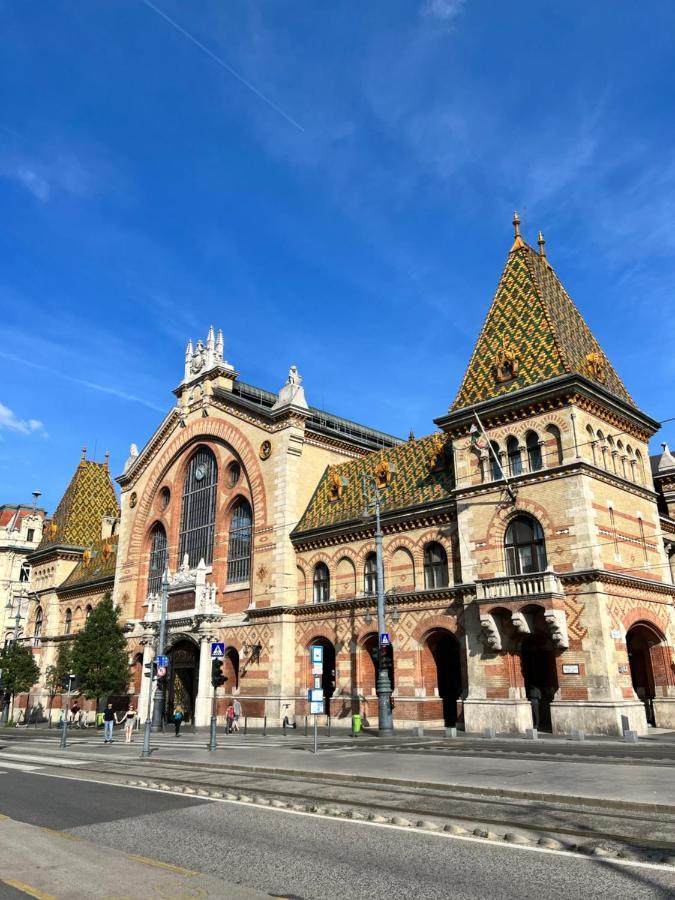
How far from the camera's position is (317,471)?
41.6m

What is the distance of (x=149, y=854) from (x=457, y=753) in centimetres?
1261

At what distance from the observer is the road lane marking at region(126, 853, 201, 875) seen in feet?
26.3

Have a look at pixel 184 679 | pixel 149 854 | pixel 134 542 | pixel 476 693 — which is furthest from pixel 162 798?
pixel 134 542

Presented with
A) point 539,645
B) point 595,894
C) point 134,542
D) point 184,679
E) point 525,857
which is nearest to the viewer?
point 595,894

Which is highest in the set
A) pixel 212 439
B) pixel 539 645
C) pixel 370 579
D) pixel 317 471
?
pixel 212 439

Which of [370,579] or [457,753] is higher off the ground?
[370,579]

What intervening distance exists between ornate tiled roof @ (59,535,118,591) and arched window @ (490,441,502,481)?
33050 mm

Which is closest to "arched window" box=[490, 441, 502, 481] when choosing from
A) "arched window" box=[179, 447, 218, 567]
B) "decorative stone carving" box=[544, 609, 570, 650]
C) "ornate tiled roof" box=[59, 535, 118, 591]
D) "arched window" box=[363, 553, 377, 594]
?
"decorative stone carving" box=[544, 609, 570, 650]

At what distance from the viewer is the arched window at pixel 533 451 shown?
2866cm

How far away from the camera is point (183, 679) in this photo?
43.5 m

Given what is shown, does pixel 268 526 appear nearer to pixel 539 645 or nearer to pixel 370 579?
pixel 370 579

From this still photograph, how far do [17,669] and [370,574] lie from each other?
3164 centimetres

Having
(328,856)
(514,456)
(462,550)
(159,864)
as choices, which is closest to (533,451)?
(514,456)

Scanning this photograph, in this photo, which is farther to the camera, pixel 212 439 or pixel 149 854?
pixel 212 439
